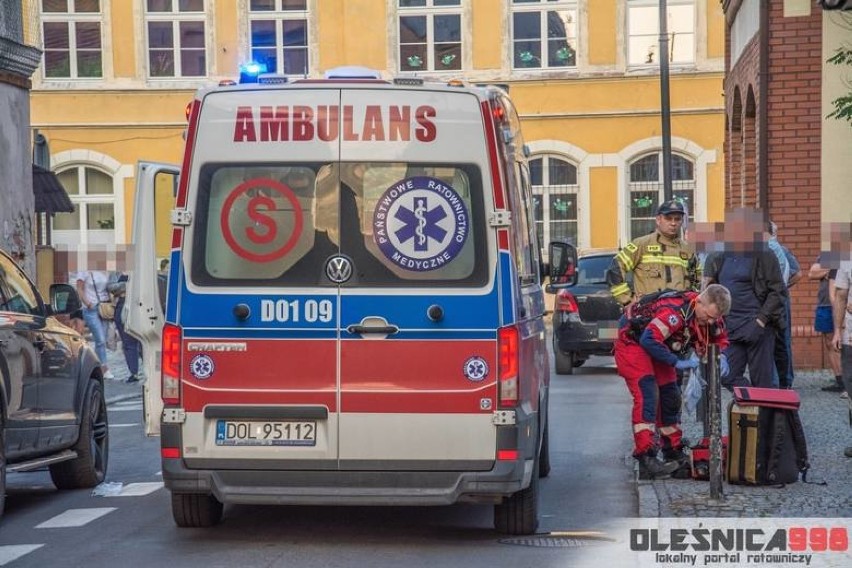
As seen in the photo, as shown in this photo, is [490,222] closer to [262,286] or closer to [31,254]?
[262,286]

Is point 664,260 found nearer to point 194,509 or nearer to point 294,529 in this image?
point 294,529

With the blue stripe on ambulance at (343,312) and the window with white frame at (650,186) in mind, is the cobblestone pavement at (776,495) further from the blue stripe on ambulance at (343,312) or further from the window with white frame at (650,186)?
the window with white frame at (650,186)

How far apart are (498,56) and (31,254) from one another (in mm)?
20209

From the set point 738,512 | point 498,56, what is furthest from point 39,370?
point 498,56

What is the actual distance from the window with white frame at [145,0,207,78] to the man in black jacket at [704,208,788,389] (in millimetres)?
28766

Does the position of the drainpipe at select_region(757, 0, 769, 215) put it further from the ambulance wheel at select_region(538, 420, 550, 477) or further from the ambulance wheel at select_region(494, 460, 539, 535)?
the ambulance wheel at select_region(494, 460, 539, 535)

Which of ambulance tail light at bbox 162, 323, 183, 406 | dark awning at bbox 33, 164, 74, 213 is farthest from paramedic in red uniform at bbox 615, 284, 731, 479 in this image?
dark awning at bbox 33, 164, 74, 213

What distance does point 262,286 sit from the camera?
826cm

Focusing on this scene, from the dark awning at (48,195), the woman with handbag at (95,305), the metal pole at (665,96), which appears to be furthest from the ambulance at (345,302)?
the dark awning at (48,195)

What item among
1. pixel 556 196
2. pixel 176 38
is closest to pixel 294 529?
pixel 556 196

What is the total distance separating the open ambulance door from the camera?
369 inches

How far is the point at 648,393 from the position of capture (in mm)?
10250

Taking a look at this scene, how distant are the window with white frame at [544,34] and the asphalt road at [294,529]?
89.6ft

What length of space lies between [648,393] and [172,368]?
11.1 ft
